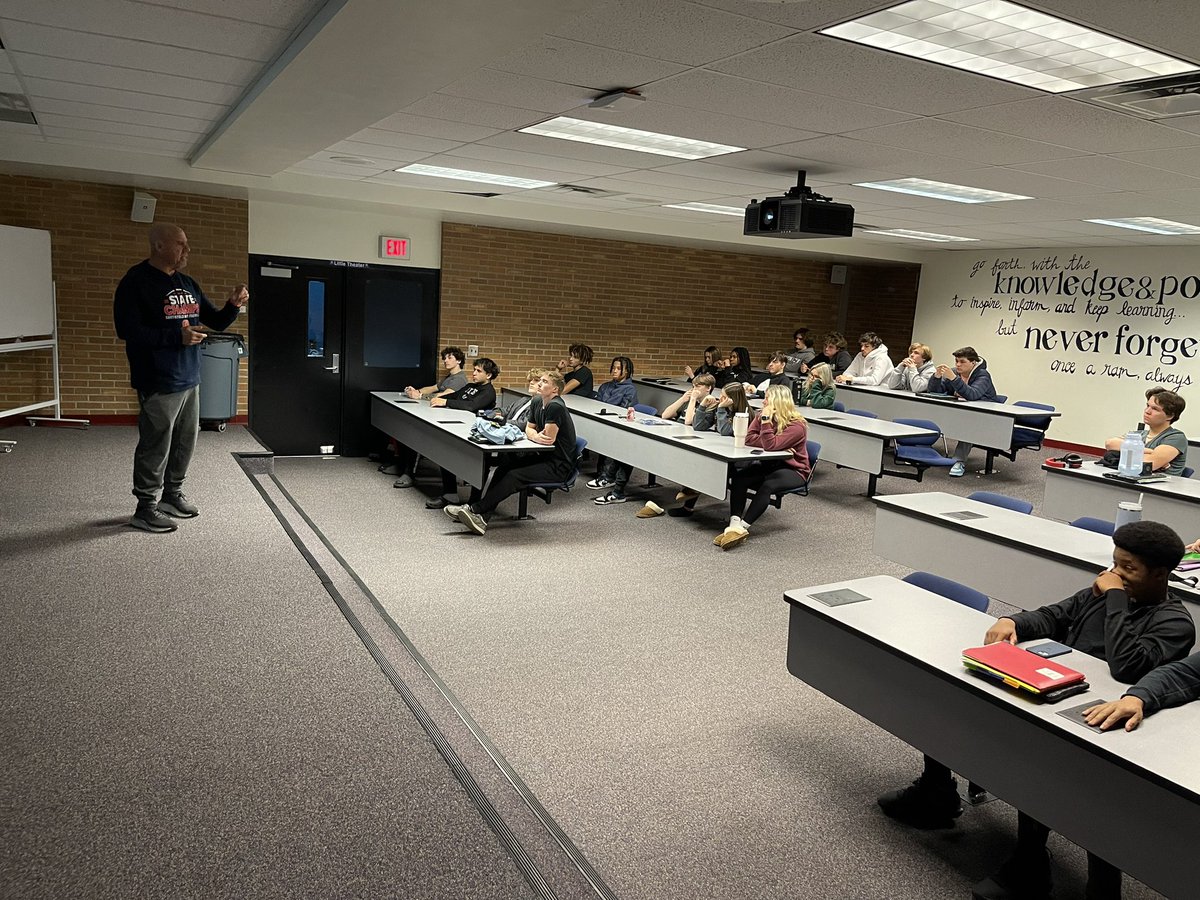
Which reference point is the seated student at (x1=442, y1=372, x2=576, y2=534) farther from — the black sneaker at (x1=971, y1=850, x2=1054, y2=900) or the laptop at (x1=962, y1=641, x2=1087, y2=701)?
the black sneaker at (x1=971, y1=850, x2=1054, y2=900)

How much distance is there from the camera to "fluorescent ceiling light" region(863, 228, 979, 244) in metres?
9.88

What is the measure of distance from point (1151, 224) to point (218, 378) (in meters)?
9.13

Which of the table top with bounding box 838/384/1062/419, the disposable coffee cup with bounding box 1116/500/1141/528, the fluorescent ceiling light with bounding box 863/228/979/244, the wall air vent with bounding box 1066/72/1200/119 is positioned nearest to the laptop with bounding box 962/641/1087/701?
the disposable coffee cup with bounding box 1116/500/1141/528

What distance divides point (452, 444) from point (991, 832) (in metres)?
5.06

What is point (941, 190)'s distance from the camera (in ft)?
22.4

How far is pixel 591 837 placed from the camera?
285 cm

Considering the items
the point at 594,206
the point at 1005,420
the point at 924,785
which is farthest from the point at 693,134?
the point at 1005,420

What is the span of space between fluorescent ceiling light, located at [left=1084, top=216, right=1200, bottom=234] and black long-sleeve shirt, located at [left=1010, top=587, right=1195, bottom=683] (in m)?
6.36

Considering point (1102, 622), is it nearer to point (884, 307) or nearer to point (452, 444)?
point (452, 444)

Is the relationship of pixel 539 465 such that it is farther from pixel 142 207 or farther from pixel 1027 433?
pixel 1027 433

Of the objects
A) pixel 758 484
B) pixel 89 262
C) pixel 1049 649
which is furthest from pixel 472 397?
pixel 1049 649

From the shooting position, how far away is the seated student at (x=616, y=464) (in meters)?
7.94

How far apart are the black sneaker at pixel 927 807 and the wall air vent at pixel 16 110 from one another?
5.76 metres

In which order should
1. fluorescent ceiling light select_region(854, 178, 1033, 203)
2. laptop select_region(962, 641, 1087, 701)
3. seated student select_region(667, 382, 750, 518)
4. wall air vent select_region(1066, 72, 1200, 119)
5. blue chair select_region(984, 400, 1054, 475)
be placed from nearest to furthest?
1. laptop select_region(962, 641, 1087, 701)
2. wall air vent select_region(1066, 72, 1200, 119)
3. fluorescent ceiling light select_region(854, 178, 1033, 203)
4. seated student select_region(667, 382, 750, 518)
5. blue chair select_region(984, 400, 1054, 475)
